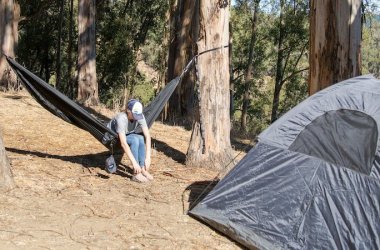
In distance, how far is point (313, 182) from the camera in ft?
11.9

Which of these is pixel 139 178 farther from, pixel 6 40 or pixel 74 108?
pixel 6 40

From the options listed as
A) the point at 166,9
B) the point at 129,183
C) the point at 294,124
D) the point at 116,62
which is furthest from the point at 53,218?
the point at 166,9

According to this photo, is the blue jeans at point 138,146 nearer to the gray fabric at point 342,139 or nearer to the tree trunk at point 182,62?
the gray fabric at point 342,139

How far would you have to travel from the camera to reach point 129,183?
497cm

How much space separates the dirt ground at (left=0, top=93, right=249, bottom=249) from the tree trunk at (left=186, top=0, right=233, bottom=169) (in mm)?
246

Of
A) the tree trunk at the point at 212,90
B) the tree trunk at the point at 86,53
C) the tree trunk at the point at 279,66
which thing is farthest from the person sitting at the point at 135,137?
the tree trunk at the point at 279,66

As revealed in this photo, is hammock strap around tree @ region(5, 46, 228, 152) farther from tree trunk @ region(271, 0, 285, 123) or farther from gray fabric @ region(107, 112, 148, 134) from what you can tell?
tree trunk @ region(271, 0, 285, 123)

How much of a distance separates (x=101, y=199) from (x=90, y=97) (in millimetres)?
6387

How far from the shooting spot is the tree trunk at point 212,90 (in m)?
5.46

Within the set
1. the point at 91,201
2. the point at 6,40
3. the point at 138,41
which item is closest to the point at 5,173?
the point at 91,201

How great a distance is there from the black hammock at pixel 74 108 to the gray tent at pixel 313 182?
4.57 ft

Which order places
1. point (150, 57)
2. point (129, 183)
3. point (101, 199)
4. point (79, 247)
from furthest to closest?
point (150, 57), point (129, 183), point (101, 199), point (79, 247)

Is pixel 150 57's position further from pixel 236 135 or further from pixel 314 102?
pixel 314 102

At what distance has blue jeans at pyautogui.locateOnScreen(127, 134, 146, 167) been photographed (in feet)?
16.5
